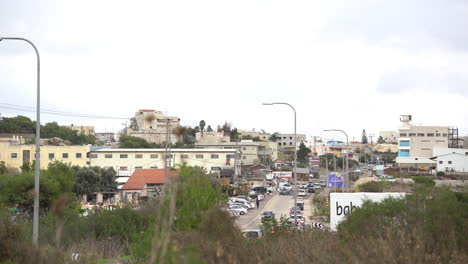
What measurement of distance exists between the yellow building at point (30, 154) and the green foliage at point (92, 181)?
46.2ft

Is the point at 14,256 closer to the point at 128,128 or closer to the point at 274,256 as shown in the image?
the point at 274,256

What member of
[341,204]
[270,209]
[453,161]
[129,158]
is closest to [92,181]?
[270,209]

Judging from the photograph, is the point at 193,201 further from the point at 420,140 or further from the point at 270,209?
the point at 420,140

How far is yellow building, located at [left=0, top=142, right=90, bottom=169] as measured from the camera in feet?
257

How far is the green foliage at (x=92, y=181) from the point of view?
61531 mm

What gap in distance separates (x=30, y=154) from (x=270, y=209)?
38274 millimetres

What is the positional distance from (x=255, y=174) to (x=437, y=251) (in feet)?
314

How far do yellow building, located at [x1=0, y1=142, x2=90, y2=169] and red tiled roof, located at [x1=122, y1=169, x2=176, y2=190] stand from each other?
17582mm

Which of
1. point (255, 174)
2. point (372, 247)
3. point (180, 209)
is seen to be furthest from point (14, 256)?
point (255, 174)

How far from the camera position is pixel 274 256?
11812mm

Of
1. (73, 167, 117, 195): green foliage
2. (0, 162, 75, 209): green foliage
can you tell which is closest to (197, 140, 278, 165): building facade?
(73, 167, 117, 195): green foliage

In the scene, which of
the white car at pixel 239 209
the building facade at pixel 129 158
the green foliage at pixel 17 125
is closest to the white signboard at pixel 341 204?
the white car at pixel 239 209

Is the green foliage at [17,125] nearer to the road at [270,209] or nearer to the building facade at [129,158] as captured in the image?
the building facade at [129,158]

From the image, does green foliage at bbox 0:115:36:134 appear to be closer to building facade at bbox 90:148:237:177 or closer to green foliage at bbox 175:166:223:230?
building facade at bbox 90:148:237:177
